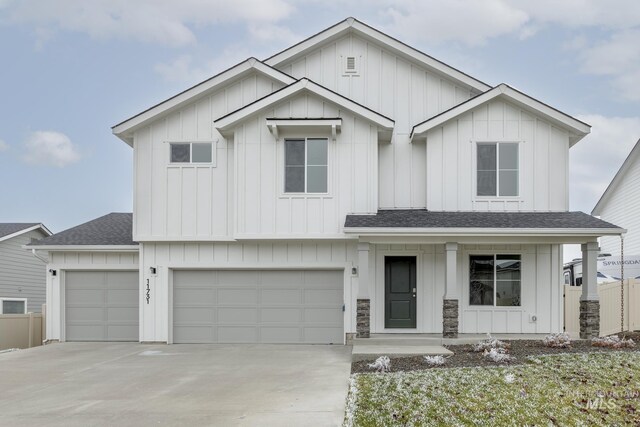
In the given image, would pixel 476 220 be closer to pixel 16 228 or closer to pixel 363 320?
pixel 363 320

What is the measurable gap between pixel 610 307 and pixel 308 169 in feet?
31.5

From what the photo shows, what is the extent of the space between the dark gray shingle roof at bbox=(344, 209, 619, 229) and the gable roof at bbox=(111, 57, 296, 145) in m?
4.55

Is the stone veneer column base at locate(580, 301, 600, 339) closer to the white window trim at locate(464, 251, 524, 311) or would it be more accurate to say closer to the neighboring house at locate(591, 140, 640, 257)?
the white window trim at locate(464, 251, 524, 311)

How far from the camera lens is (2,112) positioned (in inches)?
906

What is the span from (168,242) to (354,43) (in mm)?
7820

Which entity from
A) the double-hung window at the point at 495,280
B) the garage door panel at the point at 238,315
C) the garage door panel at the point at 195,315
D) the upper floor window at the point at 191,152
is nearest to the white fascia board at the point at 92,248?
the garage door panel at the point at 195,315

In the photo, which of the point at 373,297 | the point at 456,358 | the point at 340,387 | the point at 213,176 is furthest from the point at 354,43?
the point at 340,387

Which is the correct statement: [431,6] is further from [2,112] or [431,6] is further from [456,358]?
[2,112]

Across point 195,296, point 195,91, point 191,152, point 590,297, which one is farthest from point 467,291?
point 195,91

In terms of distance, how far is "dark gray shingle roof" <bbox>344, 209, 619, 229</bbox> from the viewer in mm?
13523

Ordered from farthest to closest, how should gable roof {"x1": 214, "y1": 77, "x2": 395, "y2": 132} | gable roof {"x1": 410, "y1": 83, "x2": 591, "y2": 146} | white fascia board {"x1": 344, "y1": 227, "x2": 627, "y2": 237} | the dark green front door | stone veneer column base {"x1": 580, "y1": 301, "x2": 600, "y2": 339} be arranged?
the dark green front door
gable roof {"x1": 410, "y1": 83, "x2": 591, "y2": 146}
gable roof {"x1": 214, "y1": 77, "x2": 395, "y2": 132}
stone veneer column base {"x1": 580, "y1": 301, "x2": 600, "y2": 339}
white fascia board {"x1": 344, "y1": 227, "x2": 627, "y2": 237}

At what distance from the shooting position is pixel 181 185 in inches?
598

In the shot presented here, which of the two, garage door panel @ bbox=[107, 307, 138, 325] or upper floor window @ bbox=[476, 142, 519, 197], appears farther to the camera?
garage door panel @ bbox=[107, 307, 138, 325]

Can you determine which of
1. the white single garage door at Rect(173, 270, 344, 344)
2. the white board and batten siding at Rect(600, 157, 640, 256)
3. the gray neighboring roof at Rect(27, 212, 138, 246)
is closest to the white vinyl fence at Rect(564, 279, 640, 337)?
the white single garage door at Rect(173, 270, 344, 344)
